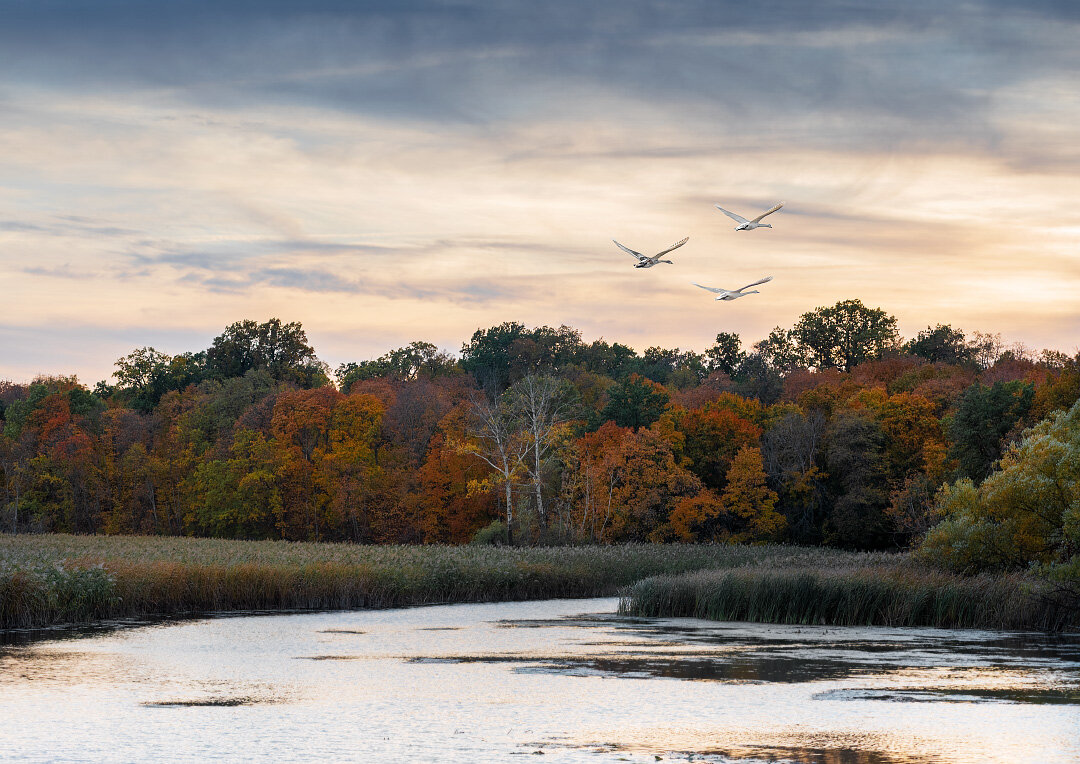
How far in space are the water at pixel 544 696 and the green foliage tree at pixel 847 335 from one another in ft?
274

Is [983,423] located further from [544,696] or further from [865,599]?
[544,696]

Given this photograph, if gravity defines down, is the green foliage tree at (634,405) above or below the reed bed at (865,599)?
above

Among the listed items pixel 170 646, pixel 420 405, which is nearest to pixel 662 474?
pixel 420 405

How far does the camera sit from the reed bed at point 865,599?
2842 centimetres

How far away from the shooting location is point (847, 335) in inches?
4343

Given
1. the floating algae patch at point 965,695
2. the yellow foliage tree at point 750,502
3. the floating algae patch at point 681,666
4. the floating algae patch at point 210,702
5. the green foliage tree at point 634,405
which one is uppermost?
the green foliage tree at point 634,405

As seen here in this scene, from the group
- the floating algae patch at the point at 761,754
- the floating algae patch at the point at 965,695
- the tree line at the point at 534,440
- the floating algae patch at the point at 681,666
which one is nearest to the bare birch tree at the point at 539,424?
the tree line at the point at 534,440

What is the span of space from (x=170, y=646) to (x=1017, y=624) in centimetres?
2008

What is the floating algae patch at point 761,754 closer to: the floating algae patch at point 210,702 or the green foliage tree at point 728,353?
the floating algae patch at point 210,702

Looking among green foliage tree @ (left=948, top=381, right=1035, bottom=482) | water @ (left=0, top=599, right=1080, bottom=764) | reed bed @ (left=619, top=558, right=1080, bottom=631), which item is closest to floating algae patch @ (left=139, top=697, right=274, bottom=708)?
water @ (left=0, top=599, right=1080, bottom=764)

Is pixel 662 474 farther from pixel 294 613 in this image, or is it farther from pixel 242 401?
pixel 242 401

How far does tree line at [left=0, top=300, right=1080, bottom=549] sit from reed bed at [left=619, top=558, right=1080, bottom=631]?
18578 mm

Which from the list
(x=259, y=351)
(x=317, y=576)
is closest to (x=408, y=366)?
(x=259, y=351)

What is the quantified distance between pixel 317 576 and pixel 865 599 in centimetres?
1723
